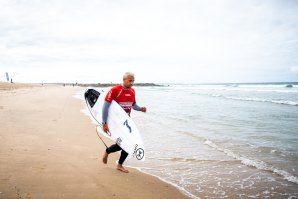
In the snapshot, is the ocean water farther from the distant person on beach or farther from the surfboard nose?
the surfboard nose

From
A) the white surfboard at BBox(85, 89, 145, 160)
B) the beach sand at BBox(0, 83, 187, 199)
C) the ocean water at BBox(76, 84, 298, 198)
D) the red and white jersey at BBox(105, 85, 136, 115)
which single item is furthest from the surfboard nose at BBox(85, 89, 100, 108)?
the ocean water at BBox(76, 84, 298, 198)

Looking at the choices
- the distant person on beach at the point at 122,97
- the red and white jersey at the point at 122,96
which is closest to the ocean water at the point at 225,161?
the distant person on beach at the point at 122,97

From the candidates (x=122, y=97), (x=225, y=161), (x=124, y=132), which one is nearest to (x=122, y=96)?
(x=122, y=97)

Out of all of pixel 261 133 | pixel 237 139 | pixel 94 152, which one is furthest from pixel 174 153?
pixel 261 133

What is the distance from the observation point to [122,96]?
448 cm

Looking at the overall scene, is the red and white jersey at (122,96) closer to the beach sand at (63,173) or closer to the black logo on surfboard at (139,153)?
the black logo on surfboard at (139,153)

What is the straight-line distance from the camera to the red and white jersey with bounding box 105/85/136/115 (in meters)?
4.32

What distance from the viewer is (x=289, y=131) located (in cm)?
939

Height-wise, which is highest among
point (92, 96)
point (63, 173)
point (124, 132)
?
point (92, 96)

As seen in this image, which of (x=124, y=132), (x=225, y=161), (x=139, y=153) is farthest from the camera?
(x=225, y=161)

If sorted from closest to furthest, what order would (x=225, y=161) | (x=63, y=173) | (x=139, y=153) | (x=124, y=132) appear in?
(x=63, y=173), (x=139, y=153), (x=124, y=132), (x=225, y=161)

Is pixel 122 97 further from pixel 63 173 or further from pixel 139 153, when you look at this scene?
pixel 63 173

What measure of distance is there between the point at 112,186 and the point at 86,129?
15.7ft

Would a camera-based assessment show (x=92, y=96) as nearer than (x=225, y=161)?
Yes
